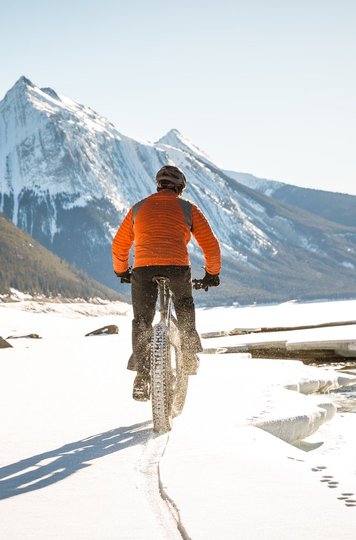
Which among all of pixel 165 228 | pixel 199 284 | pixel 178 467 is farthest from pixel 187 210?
pixel 178 467

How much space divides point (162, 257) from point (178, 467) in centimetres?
268

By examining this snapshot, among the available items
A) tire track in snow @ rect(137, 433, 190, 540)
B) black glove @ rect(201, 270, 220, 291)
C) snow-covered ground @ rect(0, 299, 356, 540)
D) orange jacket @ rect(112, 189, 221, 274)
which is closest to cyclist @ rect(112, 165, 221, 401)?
orange jacket @ rect(112, 189, 221, 274)

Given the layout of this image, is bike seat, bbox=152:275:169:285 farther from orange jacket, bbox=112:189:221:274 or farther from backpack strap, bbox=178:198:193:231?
backpack strap, bbox=178:198:193:231

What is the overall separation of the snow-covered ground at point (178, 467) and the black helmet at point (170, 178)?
7.91ft

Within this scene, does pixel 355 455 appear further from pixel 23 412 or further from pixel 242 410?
pixel 23 412

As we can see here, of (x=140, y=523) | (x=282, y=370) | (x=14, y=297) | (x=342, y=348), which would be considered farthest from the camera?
(x=14, y=297)

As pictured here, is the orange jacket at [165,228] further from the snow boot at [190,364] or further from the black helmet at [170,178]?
the snow boot at [190,364]

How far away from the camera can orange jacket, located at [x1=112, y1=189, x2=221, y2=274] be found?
691cm

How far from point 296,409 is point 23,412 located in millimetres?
2973

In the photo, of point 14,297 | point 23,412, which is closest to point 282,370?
point 23,412

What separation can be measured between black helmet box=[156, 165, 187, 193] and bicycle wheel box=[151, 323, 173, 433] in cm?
155

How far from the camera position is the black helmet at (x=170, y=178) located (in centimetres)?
721

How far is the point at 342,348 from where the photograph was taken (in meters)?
19.6

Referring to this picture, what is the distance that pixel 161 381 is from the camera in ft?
21.0
